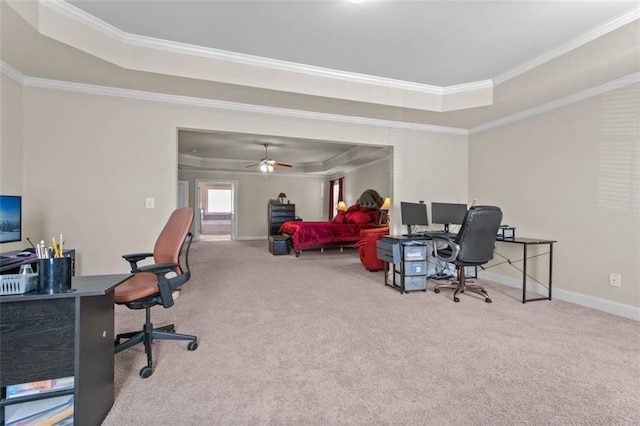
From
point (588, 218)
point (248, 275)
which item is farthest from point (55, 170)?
point (588, 218)

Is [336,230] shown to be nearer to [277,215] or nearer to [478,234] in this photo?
[277,215]

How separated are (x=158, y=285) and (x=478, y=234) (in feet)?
10.5

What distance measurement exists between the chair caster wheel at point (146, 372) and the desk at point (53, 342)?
1.43 feet

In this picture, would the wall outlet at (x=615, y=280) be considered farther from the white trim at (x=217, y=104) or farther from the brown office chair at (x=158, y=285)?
the brown office chair at (x=158, y=285)

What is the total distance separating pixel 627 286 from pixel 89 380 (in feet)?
14.6

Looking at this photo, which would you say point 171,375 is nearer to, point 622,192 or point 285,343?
point 285,343

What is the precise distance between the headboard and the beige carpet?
3934mm

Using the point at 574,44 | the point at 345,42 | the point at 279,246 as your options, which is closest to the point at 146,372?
the point at 345,42

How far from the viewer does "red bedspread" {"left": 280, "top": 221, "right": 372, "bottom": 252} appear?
6688mm

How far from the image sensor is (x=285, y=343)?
2.37m

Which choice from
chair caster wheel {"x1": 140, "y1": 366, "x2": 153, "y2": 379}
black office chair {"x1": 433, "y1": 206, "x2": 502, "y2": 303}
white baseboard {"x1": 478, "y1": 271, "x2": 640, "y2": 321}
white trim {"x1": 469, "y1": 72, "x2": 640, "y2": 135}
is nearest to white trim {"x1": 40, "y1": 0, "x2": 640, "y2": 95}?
white trim {"x1": 469, "y1": 72, "x2": 640, "y2": 135}

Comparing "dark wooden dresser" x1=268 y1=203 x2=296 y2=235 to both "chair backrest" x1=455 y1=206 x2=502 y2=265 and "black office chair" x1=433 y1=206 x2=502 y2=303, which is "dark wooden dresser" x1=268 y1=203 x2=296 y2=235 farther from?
"chair backrest" x1=455 y1=206 x2=502 y2=265

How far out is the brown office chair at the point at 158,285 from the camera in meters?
1.93

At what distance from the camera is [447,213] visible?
14.7 ft
